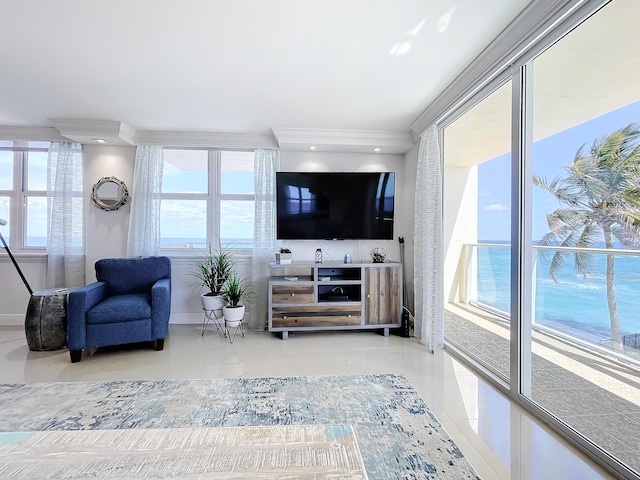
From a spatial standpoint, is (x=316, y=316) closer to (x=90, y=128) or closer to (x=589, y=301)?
(x=589, y=301)

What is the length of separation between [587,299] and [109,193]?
5046mm

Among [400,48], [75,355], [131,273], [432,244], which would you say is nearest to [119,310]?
[75,355]

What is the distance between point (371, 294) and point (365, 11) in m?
2.71

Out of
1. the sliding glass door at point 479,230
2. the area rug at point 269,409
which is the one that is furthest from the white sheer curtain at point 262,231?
the sliding glass door at point 479,230

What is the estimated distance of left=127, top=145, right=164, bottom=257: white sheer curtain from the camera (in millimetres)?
3936

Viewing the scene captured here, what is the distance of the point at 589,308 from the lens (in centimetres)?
219

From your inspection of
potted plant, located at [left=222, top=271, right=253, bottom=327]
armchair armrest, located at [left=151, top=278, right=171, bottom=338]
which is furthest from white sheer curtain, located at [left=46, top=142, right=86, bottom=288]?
potted plant, located at [left=222, top=271, right=253, bottom=327]

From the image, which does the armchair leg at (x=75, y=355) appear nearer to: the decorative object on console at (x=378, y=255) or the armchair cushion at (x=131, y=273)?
the armchair cushion at (x=131, y=273)

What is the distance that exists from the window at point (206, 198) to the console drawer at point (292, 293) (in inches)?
37.9

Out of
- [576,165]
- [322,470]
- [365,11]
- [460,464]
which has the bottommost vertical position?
[460,464]

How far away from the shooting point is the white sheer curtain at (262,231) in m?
3.95

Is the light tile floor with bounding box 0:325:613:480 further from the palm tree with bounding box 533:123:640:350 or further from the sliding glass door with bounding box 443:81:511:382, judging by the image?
the palm tree with bounding box 533:123:640:350

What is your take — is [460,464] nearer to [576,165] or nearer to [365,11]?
[576,165]

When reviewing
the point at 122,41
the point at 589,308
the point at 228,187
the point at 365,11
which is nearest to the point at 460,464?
the point at 589,308
